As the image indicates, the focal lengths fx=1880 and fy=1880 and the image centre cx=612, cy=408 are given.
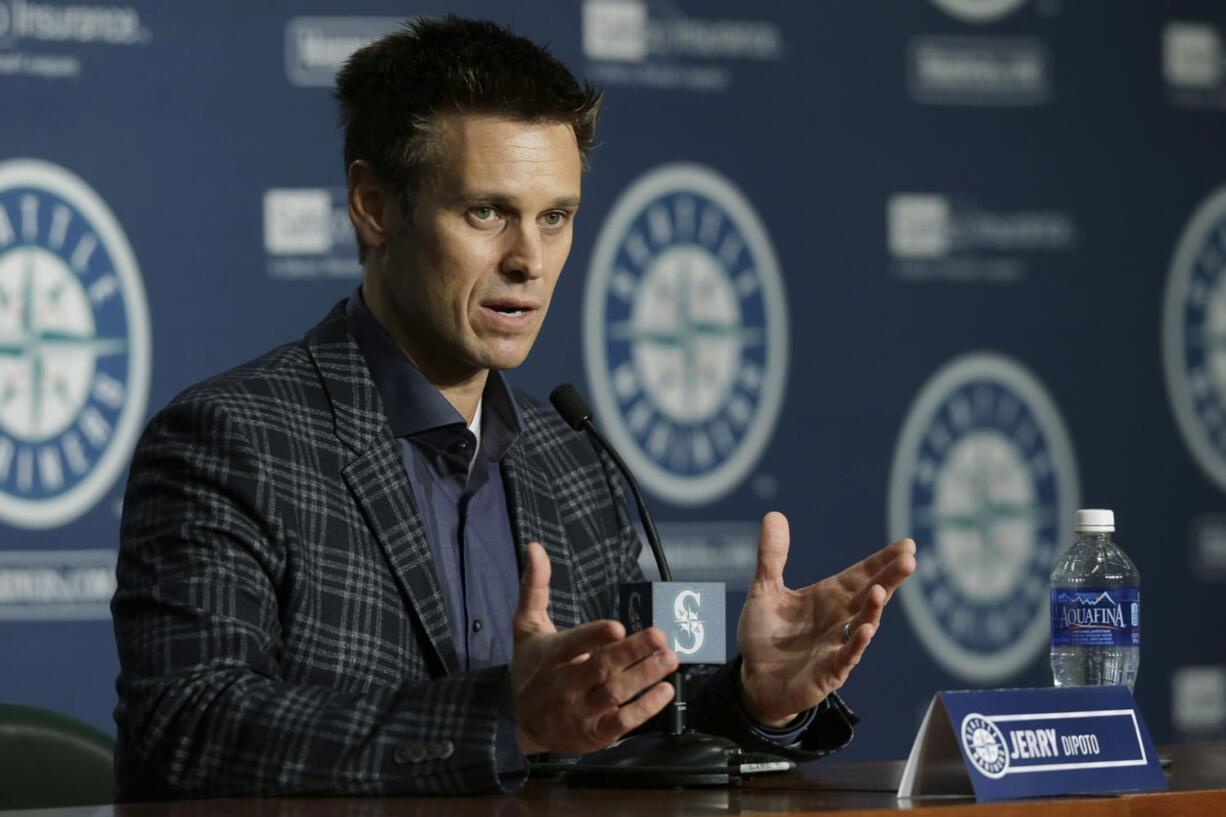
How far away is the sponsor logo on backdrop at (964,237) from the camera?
13.5 ft

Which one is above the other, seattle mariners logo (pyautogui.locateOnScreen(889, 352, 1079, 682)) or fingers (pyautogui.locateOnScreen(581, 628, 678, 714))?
fingers (pyautogui.locateOnScreen(581, 628, 678, 714))

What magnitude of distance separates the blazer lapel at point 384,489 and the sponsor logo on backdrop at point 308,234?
3.69 ft

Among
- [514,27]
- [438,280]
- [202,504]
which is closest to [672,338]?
[514,27]

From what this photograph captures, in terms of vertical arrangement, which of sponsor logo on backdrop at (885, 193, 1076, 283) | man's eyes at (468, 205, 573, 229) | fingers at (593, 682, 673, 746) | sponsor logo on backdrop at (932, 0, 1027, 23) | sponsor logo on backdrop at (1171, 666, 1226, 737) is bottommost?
sponsor logo on backdrop at (1171, 666, 1226, 737)

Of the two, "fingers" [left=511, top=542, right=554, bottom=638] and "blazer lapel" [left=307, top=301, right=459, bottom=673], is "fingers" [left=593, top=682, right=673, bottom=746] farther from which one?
"blazer lapel" [left=307, top=301, right=459, bottom=673]

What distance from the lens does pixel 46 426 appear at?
10.5ft

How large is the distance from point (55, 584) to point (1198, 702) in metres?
2.62

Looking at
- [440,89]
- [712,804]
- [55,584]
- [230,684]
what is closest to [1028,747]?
[712,804]

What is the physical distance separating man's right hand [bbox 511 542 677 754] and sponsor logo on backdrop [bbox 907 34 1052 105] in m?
2.67

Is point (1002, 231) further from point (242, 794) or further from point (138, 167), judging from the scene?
point (242, 794)

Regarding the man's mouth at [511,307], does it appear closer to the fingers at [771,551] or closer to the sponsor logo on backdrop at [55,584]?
the fingers at [771,551]

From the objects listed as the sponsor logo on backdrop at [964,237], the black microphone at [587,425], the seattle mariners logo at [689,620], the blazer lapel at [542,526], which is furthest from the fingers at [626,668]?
the sponsor logo on backdrop at [964,237]

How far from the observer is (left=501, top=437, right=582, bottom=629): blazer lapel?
238cm

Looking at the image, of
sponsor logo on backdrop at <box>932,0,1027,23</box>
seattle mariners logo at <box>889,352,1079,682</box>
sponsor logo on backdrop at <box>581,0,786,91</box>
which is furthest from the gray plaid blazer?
sponsor logo on backdrop at <box>932,0,1027,23</box>
